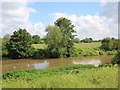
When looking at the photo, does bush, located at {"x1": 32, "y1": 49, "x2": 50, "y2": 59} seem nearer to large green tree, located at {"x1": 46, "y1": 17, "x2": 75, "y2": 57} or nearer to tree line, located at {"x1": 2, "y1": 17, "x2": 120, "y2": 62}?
tree line, located at {"x1": 2, "y1": 17, "x2": 120, "y2": 62}

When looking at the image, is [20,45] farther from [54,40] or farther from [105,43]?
[105,43]

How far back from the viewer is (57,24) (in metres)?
56.4

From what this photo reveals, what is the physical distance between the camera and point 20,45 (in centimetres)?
4812

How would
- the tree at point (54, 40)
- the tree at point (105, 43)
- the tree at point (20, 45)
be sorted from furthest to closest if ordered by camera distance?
the tree at point (105, 43) → the tree at point (54, 40) → the tree at point (20, 45)

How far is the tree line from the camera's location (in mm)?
48500

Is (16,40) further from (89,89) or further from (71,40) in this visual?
(89,89)

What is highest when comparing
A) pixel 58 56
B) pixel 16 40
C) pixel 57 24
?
pixel 57 24

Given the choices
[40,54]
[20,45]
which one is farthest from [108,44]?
[20,45]

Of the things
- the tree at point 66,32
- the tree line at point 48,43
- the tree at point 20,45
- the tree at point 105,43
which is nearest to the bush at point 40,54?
the tree line at point 48,43

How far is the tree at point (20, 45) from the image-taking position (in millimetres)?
48125

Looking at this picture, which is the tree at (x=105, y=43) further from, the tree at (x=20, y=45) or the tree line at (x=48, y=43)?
the tree at (x=20, y=45)

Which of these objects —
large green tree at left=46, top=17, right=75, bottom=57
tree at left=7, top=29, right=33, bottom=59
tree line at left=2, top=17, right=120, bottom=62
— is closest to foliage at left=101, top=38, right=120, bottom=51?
tree line at left=2, top=17, right=120, bottom=62

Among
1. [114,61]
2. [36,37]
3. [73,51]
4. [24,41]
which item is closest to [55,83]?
[114,61]

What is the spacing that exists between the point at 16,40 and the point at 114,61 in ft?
87.5
